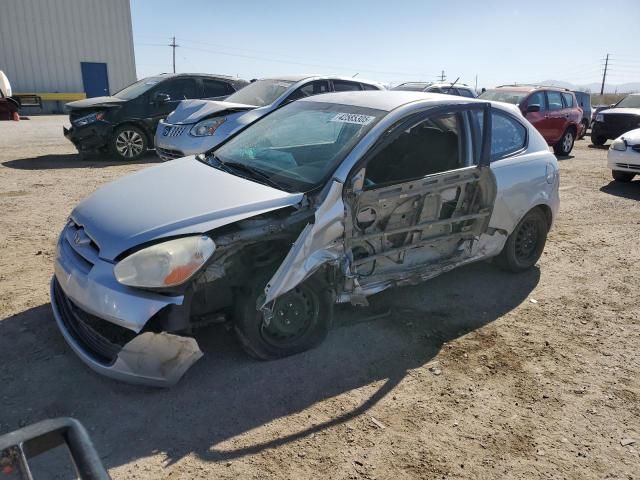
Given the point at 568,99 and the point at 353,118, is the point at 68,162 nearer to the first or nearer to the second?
the point at 353,118

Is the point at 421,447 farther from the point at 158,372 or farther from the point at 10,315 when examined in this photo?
the point at 10,315

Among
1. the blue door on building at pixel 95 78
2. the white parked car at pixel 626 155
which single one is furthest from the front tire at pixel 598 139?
the blue door on building at pixel 95 78

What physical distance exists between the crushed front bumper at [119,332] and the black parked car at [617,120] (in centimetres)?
1510

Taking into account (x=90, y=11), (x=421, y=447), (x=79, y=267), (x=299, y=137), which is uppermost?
(x=90, y=11)

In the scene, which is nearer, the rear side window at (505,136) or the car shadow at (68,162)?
the rear side window at (505,136)

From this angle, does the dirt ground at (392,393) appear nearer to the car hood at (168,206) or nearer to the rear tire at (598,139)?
the car hood at (168,206)

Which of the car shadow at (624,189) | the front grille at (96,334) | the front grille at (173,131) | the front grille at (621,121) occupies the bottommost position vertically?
the car shadow at (624,189)

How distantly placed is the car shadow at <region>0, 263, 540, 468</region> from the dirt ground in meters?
0.01

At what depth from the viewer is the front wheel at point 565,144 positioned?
1330 cm

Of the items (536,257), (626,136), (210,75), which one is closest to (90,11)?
(210,75)

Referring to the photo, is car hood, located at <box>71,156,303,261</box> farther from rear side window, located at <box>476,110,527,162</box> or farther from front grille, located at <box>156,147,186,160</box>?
front grille, located at <box>156,147,186,160</box>

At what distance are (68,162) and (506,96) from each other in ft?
33.6

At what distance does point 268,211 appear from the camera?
3.00 metres

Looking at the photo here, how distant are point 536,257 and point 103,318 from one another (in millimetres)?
4002
